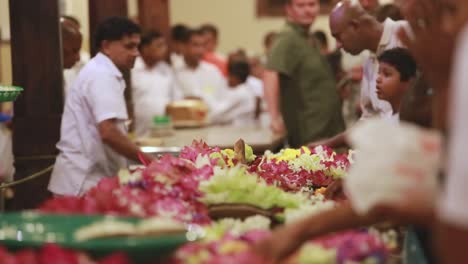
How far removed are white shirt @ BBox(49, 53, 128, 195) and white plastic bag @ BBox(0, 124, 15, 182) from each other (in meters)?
0.25

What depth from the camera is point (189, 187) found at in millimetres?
3775

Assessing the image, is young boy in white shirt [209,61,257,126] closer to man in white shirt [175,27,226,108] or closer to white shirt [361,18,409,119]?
man in white shirt [175,27,226,108]

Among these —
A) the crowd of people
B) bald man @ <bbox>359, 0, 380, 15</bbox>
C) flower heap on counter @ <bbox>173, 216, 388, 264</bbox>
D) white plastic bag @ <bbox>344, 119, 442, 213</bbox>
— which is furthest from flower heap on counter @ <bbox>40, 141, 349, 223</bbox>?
bald man @ <bbox>359, 0, 380, 15</bbox>

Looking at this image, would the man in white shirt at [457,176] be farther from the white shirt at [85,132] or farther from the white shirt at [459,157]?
the white shirt at [85,132]

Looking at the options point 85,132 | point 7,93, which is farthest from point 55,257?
point 85,132

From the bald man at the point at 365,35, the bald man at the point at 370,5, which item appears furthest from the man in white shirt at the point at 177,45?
the bald man at the point at 365,35

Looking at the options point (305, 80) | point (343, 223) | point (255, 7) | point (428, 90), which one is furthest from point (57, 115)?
point (255, 7)

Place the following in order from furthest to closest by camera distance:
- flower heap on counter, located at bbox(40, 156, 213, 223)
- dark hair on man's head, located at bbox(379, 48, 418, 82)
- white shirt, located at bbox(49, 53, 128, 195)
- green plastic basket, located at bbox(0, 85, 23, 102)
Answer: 1. white shirt, located at bbox(49, 53, 128, 195)
2. dark hair on man's head, located at bbox(379, 48, 418, 82)
3. green plastic basket, located at bbox(0, 85, 23, 102)
4. flower heap on counter, located at bbox(40, 156, 213, 223)

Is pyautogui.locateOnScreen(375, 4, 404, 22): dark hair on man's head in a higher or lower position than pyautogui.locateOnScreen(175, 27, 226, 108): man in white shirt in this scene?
higher

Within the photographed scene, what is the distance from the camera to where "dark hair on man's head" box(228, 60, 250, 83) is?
11.6m

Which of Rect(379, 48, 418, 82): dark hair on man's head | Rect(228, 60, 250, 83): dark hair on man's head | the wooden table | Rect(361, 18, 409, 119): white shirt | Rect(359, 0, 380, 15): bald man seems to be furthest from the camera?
Rect(228, 60, 250, 83): dark hair on man's head

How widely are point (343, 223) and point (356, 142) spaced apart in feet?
1.34

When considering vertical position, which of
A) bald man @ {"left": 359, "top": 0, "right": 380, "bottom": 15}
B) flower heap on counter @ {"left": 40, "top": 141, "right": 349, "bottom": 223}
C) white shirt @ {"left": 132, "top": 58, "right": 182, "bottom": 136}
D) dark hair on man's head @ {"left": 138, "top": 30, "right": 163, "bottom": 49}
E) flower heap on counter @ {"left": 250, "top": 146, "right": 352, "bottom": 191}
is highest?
bald man @ {"left": 359, "top": 0, "right": 380, "bottom": 15}

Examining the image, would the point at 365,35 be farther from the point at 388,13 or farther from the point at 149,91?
the point at 149,91
